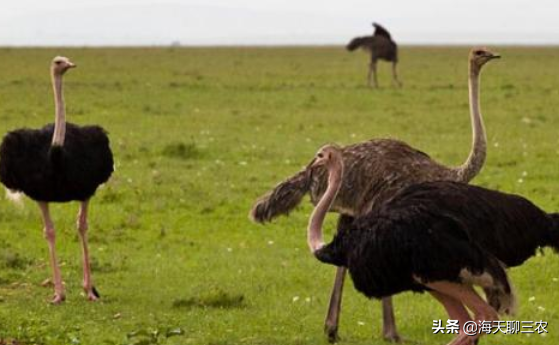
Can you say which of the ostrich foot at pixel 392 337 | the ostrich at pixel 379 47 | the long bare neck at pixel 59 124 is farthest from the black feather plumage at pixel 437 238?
the ostrich at pixel 379 47

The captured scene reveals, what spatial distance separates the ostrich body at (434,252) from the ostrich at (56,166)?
108 inches

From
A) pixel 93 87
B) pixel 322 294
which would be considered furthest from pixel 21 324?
pixel 93 87

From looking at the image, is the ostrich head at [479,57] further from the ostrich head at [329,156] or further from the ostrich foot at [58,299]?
the ostrich foot at [58,299]

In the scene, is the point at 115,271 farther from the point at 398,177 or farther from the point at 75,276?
the point at 398,177

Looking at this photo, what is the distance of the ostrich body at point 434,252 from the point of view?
6.60 metres

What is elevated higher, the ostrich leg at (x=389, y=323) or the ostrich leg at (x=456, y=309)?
the ostrich leg at (x=456, y=309)

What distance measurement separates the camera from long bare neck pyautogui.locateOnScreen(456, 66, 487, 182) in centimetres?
808

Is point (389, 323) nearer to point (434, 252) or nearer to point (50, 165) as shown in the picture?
point (434, 252)

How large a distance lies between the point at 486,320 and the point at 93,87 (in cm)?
2318

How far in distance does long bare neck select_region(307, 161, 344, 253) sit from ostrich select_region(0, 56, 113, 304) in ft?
8.29

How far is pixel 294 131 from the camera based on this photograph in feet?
64.5

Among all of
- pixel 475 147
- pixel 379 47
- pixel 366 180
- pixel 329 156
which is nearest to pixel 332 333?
pixel 366 180

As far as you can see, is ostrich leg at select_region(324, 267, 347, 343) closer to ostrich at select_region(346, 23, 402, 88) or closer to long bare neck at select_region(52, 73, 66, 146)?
long bare neck at select_region(52, 73, 66, 146)

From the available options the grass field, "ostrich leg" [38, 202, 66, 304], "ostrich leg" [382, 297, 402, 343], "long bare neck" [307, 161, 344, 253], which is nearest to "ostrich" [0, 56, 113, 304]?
"ostrich leg" [38, 202, 66, 304]
